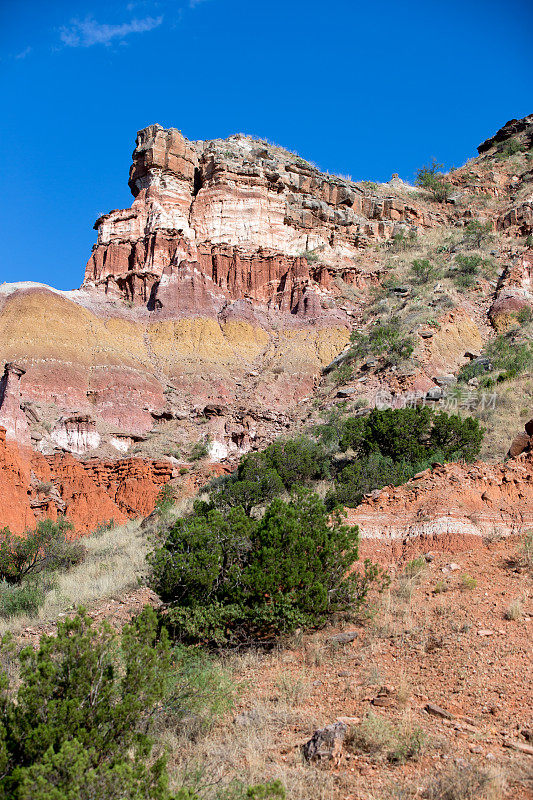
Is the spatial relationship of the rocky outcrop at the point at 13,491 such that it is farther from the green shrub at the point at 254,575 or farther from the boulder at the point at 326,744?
the boulder at the point at 326,744

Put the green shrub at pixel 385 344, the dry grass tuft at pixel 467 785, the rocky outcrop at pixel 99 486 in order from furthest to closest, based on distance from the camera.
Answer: the green shrub at pixel 385 344, the rocky outcrop at pixel 99 486, the dry grass tuft at pixel 467 785

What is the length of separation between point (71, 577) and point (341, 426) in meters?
11.6

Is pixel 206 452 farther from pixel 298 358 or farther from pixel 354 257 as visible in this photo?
pixel 354 257

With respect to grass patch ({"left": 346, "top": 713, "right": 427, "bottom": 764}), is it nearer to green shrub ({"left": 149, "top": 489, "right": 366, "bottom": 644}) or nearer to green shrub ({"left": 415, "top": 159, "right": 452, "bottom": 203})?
green shrub ({"left": 149, "top": 489, "right": 366, "bottom": 644})

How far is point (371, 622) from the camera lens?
7719mm

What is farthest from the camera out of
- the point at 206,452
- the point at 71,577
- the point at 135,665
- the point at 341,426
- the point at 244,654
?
the point at 206,452

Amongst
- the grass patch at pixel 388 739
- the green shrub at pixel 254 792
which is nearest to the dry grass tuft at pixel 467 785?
the grass patch at pixel 388 739

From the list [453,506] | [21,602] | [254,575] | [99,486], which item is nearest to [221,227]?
[99,486]

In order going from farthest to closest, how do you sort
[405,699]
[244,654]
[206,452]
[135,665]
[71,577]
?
[206,452]
[71,577]
[244,654]
[405,699]
[135,665]

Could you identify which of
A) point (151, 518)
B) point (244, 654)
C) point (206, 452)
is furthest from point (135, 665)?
point (206, 452)

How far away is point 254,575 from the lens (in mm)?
7836

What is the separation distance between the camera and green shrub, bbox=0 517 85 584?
563 inches

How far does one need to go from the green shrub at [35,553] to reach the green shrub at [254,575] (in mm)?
7069

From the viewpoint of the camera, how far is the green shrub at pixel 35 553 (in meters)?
14.3
